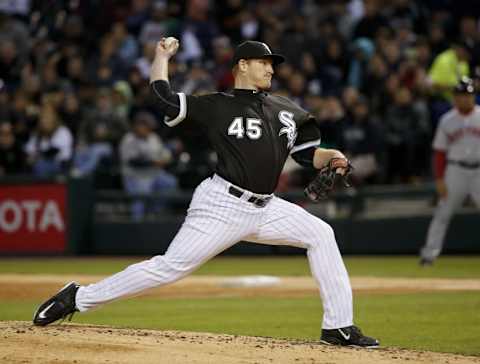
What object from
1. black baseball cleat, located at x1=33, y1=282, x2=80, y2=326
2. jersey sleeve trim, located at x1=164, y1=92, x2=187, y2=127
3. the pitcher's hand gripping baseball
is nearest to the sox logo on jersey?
jersey sleeve trim, located at x1=164, y1=92, x2=187, y2=127

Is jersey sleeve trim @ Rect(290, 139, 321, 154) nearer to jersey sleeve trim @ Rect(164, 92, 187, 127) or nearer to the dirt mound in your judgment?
jersey sleeve trim @ Rect(164, 92, 187, 127)

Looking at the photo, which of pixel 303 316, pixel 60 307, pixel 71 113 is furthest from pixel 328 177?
pixel 71 113

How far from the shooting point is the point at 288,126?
21.9 ft

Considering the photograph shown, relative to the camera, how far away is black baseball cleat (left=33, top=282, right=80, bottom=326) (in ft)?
21.6

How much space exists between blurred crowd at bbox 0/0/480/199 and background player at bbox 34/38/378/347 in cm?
887

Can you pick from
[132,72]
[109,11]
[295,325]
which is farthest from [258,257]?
[295,325]

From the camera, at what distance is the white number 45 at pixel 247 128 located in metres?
6.46

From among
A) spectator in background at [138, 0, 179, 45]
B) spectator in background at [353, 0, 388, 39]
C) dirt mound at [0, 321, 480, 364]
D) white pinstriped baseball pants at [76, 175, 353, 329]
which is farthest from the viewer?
spectator in background at [138, 0, 179, 45]

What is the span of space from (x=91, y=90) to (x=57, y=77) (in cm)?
78

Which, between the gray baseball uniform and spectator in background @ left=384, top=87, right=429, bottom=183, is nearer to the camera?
the gray baseball uniform

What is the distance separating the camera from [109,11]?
1914cm

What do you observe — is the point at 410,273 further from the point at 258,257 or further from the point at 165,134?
the point at 165,134

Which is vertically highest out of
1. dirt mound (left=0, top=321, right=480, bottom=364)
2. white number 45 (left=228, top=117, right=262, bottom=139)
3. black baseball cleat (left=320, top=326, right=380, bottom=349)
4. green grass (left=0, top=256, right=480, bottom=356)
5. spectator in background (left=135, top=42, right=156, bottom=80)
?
spectator in background (left=135, top=42, right=156, bottom=80)

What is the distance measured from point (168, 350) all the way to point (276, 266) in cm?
823
